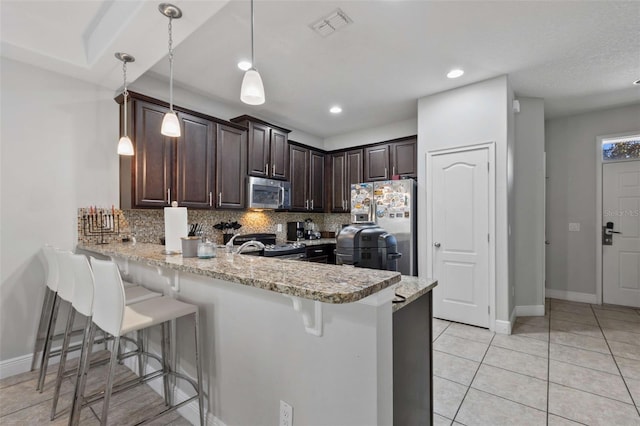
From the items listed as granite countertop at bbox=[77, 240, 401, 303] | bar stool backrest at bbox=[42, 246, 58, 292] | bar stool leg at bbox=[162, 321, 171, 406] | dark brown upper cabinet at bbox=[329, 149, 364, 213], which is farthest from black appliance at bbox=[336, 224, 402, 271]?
dark brown upper cabinet at bbox=[329, 149, 364, 213]

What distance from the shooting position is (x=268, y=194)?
4.09 metres

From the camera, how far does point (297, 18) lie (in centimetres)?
225

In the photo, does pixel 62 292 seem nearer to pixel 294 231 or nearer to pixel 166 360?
pixel 166 360

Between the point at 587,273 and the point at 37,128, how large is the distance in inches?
269

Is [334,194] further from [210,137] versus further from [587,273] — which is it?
[587,273]

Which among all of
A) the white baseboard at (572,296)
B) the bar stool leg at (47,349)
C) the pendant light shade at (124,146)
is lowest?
the white baseboard at (572,296)

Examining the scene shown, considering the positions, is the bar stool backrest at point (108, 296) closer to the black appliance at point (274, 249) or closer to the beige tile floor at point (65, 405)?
the beige tile floor at point (65, 405)

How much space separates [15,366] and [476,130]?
4950 mm

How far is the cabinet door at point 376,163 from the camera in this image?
459 centimetres

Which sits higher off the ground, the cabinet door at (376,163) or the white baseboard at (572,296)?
the cabinet door at (376,163)

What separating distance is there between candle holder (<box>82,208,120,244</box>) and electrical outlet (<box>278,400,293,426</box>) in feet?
8.21

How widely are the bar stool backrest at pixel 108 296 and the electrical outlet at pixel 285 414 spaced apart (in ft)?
2.86

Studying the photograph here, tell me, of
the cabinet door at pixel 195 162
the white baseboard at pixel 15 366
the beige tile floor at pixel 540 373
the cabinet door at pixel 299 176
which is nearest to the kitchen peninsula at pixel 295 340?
the beige tile floor at pixel 540 373

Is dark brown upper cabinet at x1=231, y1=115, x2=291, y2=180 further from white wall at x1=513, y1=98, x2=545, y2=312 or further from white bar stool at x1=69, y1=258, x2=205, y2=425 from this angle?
white wall at x1=513, y1=98, x2=545, y2=312
